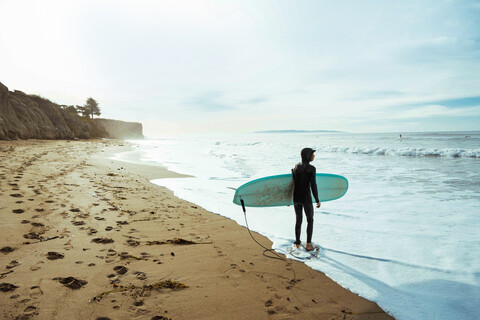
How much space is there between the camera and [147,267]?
2996 mm

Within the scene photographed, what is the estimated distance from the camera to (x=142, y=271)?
2.89 meters

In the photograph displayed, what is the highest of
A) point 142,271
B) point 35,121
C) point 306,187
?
point 35,121

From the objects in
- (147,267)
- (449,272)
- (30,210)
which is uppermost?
(30,210)

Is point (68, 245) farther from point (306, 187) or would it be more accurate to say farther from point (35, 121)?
point (35, 121)

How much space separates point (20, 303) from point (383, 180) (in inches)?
426

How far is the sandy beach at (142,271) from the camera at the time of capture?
230 cm

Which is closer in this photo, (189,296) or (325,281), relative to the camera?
(189,296)

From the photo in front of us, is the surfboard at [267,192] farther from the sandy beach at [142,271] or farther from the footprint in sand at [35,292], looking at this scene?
the footprint in sand at [35,292]

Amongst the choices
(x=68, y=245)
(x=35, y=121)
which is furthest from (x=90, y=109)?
(x=68, y=245)

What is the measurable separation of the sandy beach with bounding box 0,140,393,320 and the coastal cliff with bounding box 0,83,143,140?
2218cm

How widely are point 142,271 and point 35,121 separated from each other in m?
34.0

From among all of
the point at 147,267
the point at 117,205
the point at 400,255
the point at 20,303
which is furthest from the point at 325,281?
the point at 117,205

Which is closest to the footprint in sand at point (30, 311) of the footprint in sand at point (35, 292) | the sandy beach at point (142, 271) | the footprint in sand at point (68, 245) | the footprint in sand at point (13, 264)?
the sandy beach at point (142, 271)

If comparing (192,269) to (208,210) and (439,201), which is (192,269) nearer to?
(208,210)
